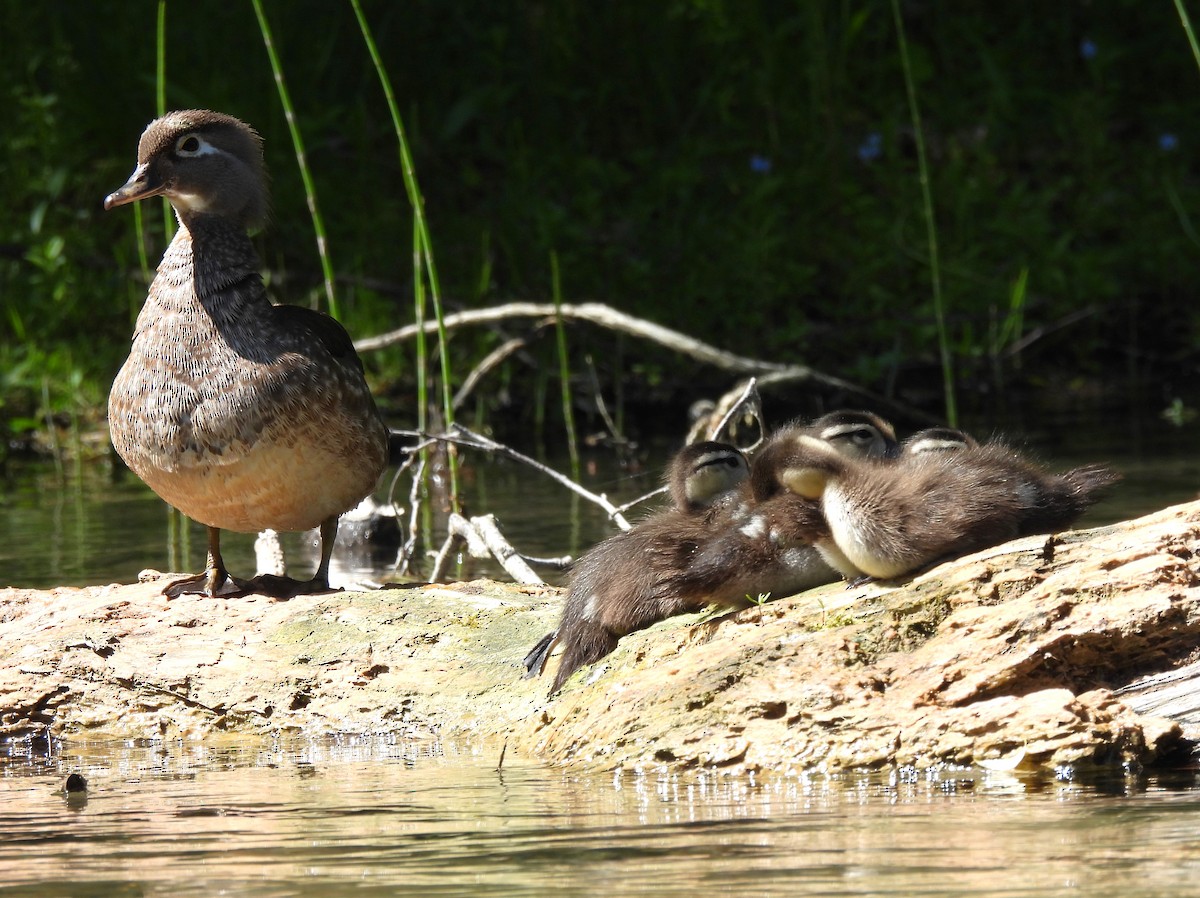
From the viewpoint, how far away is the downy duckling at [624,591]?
15.0 feet

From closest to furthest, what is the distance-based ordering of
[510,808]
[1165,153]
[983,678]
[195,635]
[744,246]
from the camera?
[510,808] → [983,678] → [195,635] → [744,246] → [1165,153]

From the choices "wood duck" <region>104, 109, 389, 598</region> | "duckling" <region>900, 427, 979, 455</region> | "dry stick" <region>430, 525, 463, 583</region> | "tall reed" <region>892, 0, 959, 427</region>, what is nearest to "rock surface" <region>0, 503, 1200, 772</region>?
"wood duck" <region>104, 109, 389, 598</region>

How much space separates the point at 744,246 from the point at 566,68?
3.66 m

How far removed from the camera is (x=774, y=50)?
1466 cm

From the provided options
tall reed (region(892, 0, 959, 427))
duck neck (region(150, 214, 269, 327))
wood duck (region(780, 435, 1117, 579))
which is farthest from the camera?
tall reed (region(892, 0, 959, 427))

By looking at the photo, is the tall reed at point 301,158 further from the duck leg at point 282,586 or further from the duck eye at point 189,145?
the duck leg at point 282,586

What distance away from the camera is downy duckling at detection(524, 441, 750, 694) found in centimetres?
459

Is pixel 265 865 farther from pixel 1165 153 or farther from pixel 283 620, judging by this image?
pixel 1165 153

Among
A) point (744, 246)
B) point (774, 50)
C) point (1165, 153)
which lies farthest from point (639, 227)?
point (1165, 153)

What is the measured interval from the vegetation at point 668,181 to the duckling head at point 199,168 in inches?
178

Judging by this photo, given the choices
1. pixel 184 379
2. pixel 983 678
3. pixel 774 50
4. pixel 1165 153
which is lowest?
pixel 983 678

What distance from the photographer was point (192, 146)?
5.95 metres

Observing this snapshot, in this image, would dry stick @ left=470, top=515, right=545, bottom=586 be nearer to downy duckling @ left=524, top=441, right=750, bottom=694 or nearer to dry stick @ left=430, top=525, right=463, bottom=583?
dry stick @ left=430, top=525, right=463, bottom=583

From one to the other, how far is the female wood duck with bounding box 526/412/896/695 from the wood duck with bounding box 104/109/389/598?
1201 millimetres
